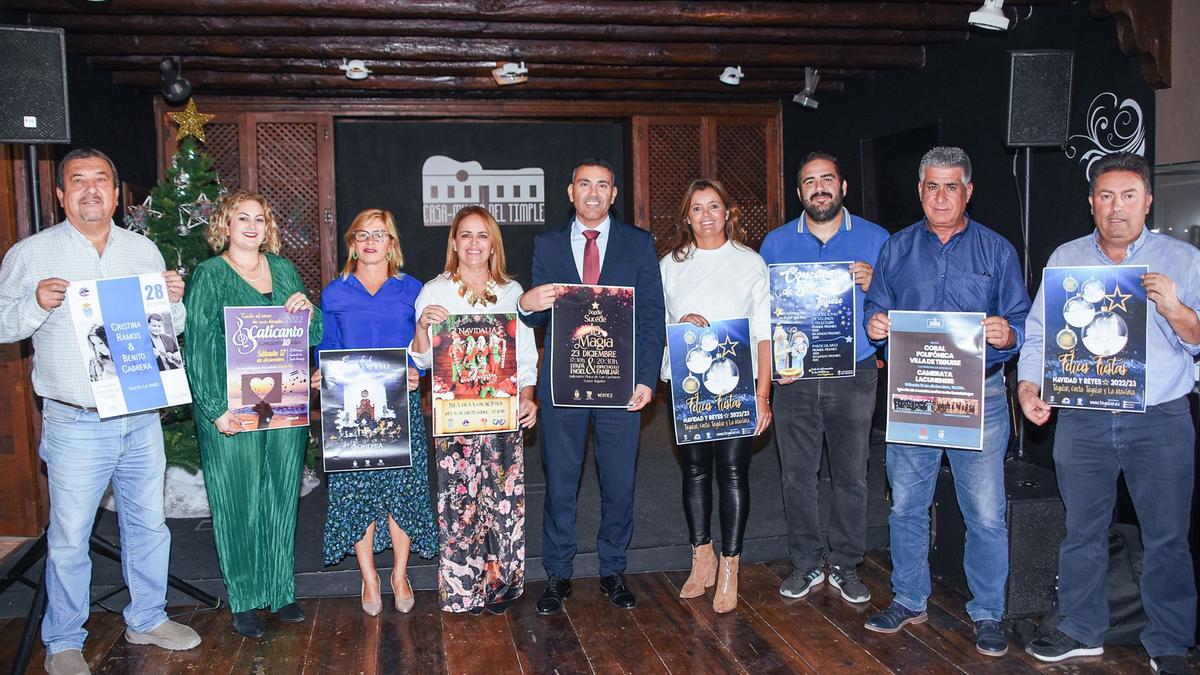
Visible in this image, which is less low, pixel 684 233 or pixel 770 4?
pixel 770 4

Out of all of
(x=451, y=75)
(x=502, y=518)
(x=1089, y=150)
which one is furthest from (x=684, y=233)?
(x=451, y=75)

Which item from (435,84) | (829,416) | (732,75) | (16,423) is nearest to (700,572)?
(829,416)

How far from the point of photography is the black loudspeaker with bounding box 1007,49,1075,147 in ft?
13.1

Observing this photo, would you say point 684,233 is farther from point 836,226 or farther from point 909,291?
point 909,291

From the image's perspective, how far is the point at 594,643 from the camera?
11.0 feet

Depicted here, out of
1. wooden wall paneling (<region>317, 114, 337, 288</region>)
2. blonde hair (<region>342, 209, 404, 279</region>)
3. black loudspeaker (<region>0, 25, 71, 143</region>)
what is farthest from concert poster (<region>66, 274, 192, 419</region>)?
wooden wall paneling (<region>317, 114, 337, 288</region>)

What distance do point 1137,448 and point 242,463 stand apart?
3.29 meters

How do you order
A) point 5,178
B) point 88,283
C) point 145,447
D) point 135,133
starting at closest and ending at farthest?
point 88,283
point 145,447
point 5,178
point 135,133

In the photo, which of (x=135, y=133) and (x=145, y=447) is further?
(x=135, y=133)

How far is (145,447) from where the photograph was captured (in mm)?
3199

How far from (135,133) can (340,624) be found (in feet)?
18.3

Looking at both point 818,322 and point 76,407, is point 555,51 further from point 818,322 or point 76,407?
point 76,407

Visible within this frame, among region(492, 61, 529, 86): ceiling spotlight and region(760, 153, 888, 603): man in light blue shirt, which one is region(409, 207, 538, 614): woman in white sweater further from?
region(492, 61, 529, 86): ceiling spotlight

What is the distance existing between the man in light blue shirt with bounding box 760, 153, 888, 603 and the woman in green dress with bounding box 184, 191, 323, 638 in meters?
2.07
